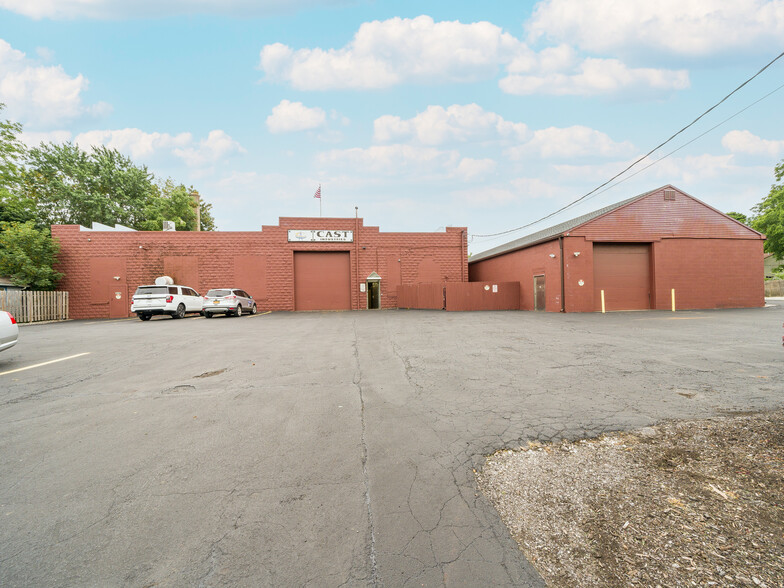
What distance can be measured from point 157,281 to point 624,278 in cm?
2870

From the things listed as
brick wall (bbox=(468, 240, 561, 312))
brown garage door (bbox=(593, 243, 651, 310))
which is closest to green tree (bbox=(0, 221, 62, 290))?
brick wall (bbox=(468, 240, 561, 312))

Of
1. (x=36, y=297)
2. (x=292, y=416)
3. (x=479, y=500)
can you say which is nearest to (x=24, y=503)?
(x=292, y=416)

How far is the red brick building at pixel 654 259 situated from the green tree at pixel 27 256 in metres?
30.6

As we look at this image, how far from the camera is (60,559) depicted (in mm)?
2070

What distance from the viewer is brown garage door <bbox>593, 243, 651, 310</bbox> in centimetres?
2073

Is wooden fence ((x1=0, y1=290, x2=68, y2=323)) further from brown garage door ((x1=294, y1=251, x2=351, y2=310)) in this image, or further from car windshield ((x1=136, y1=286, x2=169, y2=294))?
brown garage door ((x1=294, y1=251, x2=351, y2=310))

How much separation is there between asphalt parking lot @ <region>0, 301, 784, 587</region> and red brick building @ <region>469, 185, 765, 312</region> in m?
12.6

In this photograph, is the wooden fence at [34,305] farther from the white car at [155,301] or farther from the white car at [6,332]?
the white car at [6,332]

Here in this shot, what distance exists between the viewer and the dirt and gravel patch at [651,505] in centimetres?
191

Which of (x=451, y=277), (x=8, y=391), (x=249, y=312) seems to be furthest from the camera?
(x=451, y=277)

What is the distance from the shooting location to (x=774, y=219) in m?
41.5

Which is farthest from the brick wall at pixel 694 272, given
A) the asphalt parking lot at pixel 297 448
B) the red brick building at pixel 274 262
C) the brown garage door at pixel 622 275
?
the asphalt parking lot at pixel 297 448

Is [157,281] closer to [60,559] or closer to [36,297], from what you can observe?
[36,297]

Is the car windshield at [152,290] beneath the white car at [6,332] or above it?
above
